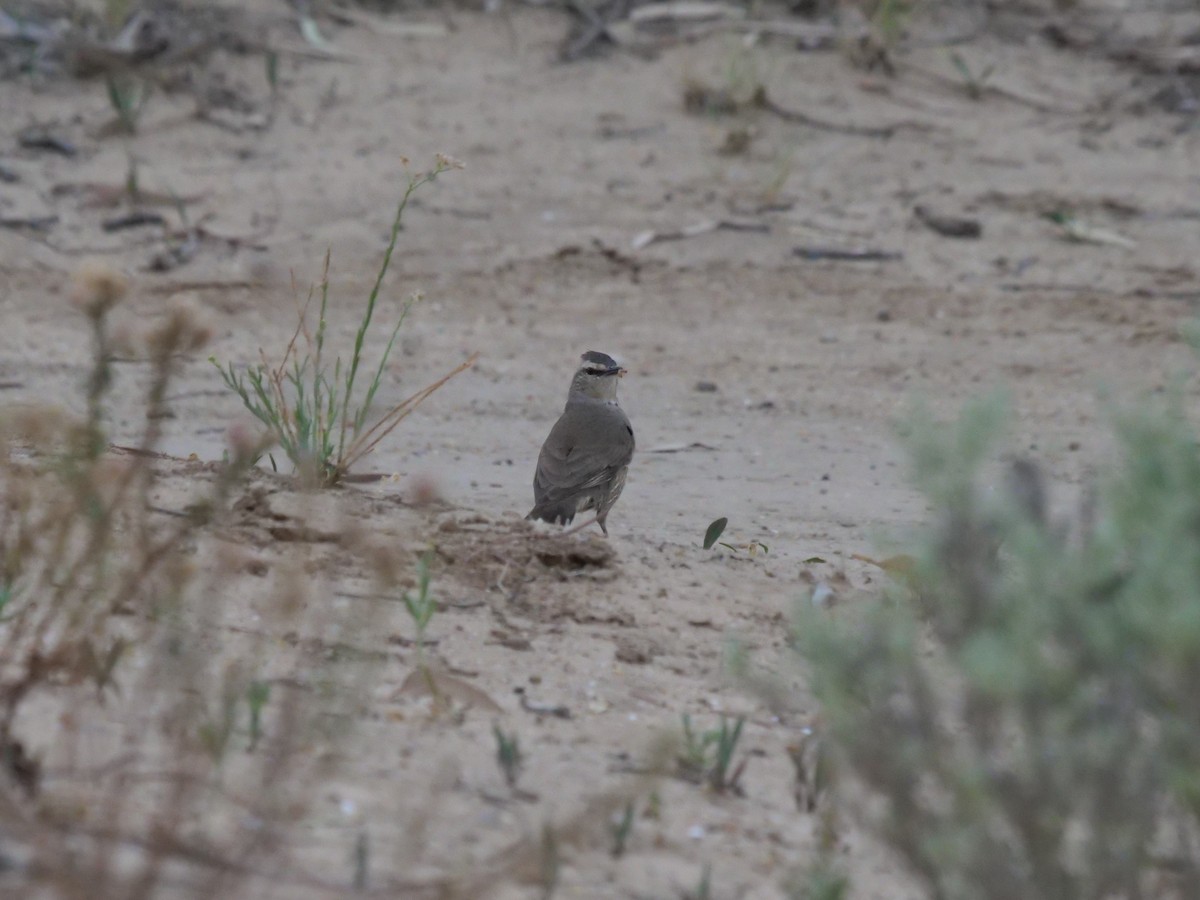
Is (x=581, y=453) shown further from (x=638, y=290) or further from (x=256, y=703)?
(x=256, y=703)

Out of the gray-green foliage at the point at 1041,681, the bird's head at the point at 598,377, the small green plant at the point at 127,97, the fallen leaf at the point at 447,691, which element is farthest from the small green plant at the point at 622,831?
the small green plant at the point at 127,97

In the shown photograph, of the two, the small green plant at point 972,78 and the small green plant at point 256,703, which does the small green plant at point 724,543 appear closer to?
the small green plant at point 256,703

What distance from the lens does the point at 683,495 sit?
748 centimetres

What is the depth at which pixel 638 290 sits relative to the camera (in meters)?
10.3

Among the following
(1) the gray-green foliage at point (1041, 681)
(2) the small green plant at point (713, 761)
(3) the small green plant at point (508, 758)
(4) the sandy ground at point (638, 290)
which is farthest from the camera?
(4) the sandy ground at point (638, 290)

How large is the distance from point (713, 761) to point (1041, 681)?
1471 mm

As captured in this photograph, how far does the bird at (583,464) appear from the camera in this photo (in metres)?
6.70

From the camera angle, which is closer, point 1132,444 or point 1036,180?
point 1132,444

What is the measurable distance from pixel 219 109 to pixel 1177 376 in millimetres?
9851

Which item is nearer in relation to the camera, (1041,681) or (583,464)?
(1041,681)

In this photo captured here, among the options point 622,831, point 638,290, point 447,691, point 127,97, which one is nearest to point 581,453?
point 447,691

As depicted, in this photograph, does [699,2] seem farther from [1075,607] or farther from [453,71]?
[1075,607]

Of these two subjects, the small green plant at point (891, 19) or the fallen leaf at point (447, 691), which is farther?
the small green plant at point (891, 19)

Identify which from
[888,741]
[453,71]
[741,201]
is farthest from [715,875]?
[453,71]
